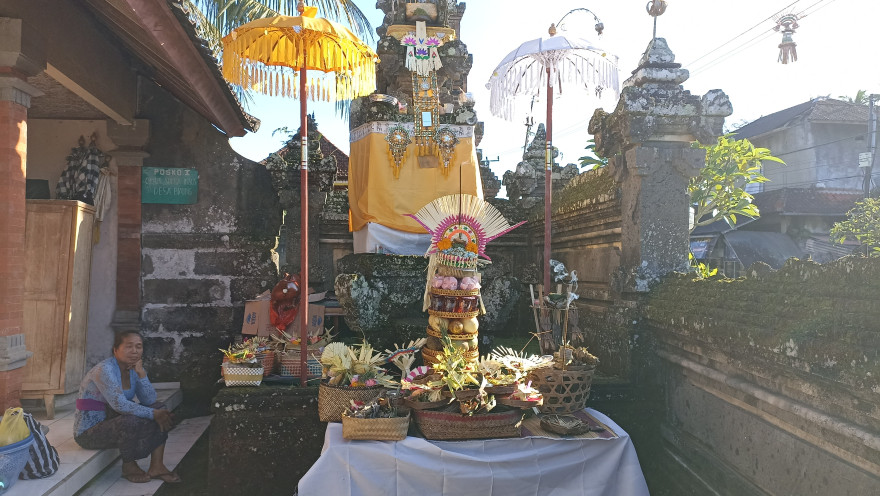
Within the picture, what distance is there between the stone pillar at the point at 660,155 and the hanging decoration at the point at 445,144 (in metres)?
2.85

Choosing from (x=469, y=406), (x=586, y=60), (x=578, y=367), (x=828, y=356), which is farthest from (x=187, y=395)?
(x=828, y=356)

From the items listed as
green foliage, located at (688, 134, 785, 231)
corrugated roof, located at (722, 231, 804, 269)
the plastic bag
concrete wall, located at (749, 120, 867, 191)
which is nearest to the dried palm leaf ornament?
the plastic bag

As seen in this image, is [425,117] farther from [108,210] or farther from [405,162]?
[108,210]

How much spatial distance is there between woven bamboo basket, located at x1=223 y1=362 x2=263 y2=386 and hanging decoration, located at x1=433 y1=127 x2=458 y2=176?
3905mm

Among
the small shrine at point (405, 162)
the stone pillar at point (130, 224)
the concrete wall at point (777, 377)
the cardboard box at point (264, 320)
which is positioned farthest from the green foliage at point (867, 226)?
the stone pillar at point (130, 224)

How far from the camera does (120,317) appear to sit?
6.95 m

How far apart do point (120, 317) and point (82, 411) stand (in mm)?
2394

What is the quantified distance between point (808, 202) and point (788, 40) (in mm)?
14724

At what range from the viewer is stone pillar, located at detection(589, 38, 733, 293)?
509 centimetres

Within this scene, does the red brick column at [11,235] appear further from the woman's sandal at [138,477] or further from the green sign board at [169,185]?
the green sign board at [169,185]

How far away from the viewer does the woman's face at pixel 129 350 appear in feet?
15.6

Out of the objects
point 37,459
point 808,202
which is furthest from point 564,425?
point 808,202

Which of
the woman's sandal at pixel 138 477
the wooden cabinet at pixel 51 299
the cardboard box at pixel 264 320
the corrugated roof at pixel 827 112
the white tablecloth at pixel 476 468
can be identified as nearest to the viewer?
the white tablecloth at pixel 476 468

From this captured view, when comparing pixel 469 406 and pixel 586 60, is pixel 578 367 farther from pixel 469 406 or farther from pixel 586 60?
pixel 586 60
